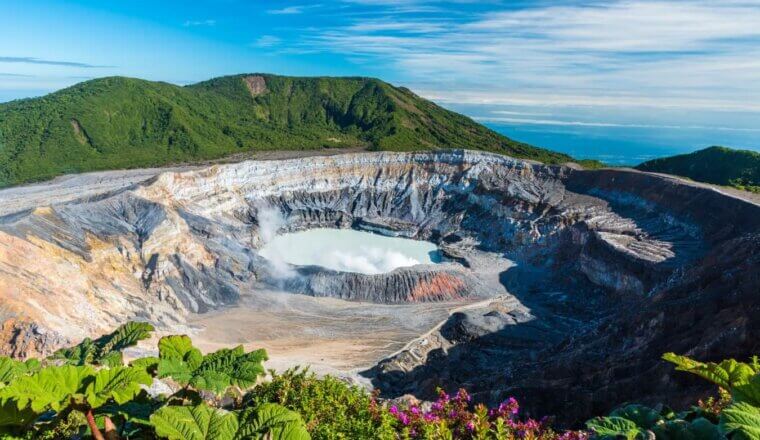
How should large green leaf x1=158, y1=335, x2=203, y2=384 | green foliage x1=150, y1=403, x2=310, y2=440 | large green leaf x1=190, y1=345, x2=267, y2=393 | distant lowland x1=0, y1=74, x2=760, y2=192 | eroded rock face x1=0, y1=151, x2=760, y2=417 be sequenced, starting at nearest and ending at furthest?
green foliage x1=150, y1=403, x2=310, y2=440 < large green leaf x1=190, y1=345, x2=267, y2=393 < large green leaf x1=158, y1=335, x2=203, y2=384 < eroded rock face x1=0, y1=151, x2=760, y2=417 < distant lowland x1=0, y1=74, x2=760, y2=192

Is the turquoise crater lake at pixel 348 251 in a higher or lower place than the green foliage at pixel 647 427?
lower

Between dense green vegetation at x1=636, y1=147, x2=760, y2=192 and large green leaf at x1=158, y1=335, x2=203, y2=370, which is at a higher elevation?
dense green vegetation at x1=636, y1=147, x2=760, y2=192

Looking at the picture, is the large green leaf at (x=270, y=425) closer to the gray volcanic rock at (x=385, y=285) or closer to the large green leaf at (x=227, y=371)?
the large green leaf at (x=227, y=371)

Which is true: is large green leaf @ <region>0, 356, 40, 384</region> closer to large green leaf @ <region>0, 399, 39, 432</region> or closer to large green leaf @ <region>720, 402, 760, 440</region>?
large green leaf @ <region>0, 399, 39, 432</region>

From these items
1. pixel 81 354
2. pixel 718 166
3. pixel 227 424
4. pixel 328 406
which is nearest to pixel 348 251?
pixel 328 406

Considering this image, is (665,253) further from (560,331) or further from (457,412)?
(457,412)

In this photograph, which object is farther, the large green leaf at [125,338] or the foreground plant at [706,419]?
the large green leaf at [125,338]

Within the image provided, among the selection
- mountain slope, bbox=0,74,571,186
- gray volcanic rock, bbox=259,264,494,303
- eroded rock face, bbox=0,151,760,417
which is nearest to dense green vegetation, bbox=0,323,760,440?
eroded rock face, bbox=0,151,760,417

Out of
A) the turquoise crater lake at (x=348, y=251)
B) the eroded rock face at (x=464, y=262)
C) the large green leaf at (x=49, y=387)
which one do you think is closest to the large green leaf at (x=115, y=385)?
the large green leaf at (x=49, y=387)

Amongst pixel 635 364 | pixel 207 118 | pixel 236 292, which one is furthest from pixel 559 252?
pixel 207 118
